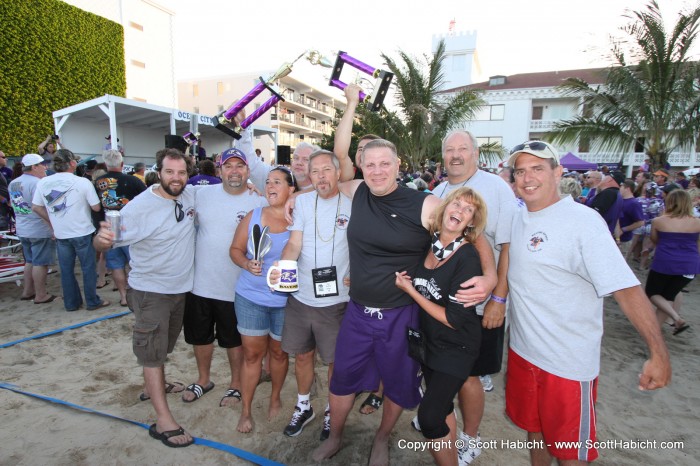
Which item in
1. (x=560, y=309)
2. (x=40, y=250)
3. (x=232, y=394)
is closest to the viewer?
(x=560, y=309)

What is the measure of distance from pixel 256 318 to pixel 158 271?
0.82 meters

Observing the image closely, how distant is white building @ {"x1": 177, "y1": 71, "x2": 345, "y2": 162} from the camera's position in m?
35.5

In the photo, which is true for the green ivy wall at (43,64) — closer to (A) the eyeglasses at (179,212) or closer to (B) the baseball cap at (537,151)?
(A) the eyeglasses at (179,212)

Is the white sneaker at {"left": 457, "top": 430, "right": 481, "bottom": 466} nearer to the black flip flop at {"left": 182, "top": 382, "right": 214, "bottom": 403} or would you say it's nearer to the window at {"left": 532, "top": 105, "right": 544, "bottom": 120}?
the black flip flop at {"left": 182, "top": 382, "right": 214, "bottom": 403}

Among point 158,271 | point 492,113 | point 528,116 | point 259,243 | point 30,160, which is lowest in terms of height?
point 158,271

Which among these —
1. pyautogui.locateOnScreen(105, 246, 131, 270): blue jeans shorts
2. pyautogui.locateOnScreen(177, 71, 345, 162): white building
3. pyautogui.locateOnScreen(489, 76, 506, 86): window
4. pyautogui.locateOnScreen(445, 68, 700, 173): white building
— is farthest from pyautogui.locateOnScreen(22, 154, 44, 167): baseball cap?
pyautogui.locateOnScreen(489, 76, 506, 86): window

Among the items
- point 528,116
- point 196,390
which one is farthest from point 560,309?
point 528,116

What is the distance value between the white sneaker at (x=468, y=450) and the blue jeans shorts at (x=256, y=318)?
5.09ft

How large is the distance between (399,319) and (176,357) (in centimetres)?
298

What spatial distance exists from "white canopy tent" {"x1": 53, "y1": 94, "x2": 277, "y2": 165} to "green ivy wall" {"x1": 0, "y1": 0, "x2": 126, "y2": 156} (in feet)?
10.5

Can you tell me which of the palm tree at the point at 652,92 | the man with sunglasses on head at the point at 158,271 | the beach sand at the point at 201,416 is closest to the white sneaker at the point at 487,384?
the beach sand at the point at 201,416

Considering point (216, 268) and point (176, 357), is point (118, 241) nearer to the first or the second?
point (216, 268)

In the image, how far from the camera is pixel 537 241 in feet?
6.62

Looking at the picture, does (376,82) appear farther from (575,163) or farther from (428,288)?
(575,163)
